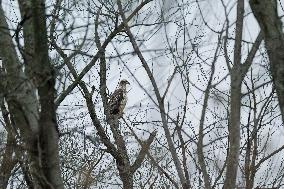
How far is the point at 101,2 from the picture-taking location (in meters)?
7.68

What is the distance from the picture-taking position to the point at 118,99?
10180 millimetres

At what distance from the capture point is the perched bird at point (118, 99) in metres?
9.02

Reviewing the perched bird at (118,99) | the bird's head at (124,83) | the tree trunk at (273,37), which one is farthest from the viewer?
the bird's head at (124,83)

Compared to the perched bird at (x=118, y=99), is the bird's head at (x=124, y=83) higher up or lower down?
higher up

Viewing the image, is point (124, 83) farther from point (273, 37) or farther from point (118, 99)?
point (273, 37)

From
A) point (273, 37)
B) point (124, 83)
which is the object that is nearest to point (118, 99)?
point (124, 83)

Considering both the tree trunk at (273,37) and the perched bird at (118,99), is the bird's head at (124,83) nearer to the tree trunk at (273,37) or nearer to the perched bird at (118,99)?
the perched bird at (118,99)

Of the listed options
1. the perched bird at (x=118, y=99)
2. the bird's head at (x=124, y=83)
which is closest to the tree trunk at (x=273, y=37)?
the perched bird at (x=118, y=99)

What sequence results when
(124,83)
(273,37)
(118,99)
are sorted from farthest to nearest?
1. (124,83)
2. (118,99)
3. (273,37)

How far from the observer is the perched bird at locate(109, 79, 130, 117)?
902 cm

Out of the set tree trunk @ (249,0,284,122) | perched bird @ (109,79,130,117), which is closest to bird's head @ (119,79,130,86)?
perched bird @ (109,79,130,117)

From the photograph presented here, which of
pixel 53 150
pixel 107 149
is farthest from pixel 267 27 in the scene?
pixel 107 149

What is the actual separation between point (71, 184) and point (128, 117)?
7.56 feet

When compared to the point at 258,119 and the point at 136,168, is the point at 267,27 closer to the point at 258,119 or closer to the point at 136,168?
the point at 258,119
